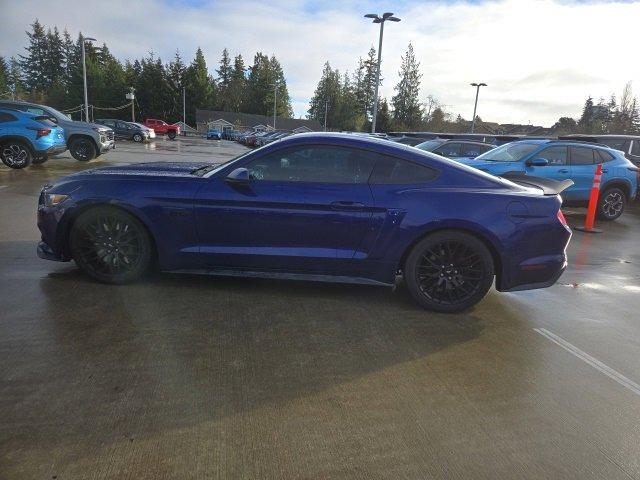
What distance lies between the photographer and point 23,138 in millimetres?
13156

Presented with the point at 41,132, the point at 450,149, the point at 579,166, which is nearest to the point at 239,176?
the point at 579,166

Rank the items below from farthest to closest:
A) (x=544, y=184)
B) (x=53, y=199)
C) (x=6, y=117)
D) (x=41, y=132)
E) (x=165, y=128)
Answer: (x=165, y=128) → (x=41, y=132) → (x=6, y=117) → (x=544, y=184) → (x=53, y=199)

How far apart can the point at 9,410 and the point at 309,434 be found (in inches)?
63.4

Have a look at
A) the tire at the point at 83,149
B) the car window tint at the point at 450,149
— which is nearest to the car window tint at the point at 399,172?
the car window tint at the point at 450,149

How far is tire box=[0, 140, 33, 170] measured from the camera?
1319 cm

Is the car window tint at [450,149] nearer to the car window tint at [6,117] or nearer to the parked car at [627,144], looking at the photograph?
the parked car at [627,144]

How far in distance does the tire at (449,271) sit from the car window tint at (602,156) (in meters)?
7.98

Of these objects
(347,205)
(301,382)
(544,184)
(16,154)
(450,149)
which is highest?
(450,149)

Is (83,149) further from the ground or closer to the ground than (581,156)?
closer to the ground

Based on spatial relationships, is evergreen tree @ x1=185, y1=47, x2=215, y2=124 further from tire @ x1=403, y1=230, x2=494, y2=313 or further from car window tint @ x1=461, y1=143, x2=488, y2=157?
tire @ x1=403, y1=230, x2=494, y2=313

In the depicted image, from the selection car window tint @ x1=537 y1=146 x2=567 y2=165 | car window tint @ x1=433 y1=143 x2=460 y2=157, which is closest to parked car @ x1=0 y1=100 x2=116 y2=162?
car window tint @ x1=433 y1=143 x2=460 y2=157

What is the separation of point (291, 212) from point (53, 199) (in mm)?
2208

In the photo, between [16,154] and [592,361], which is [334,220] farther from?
[16,154]

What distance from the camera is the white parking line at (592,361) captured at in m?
3.35
